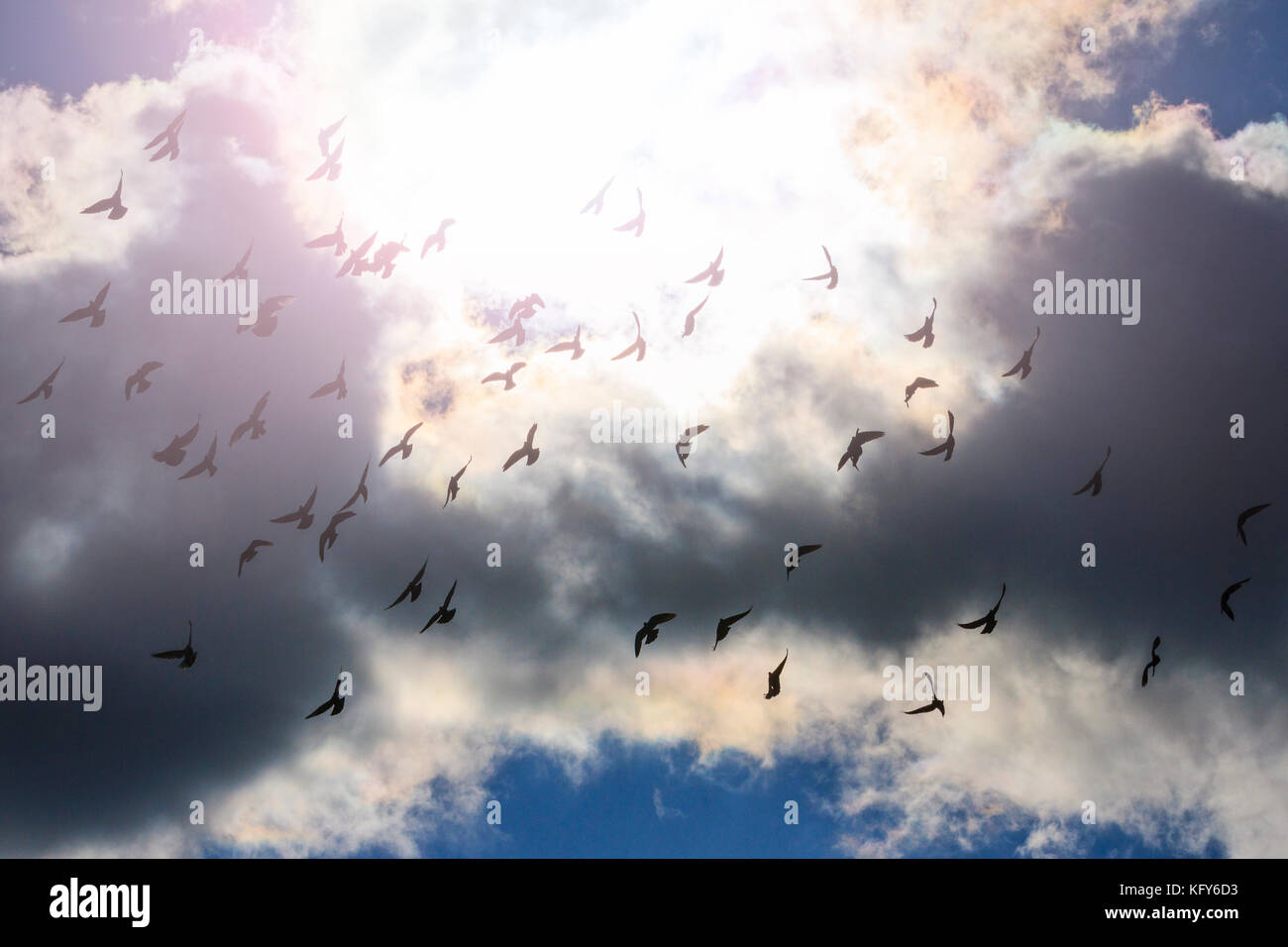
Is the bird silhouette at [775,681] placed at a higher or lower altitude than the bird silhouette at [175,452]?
lower

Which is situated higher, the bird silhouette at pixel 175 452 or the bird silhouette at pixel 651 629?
the bird silhouette at pixel 175 452

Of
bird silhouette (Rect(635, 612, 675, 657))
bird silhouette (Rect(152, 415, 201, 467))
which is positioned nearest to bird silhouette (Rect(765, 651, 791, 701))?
bird silhouette (Rect(635, 612, 675, 657))

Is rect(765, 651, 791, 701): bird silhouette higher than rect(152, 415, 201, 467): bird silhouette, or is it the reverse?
rect(152, 415, 201, 467): bird silhouette

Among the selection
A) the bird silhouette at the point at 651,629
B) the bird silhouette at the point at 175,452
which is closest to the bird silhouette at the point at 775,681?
the bird silhouette at the point at 651,629

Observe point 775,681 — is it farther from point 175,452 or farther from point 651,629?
point 175,452

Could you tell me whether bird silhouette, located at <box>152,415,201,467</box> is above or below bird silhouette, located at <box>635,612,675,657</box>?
above

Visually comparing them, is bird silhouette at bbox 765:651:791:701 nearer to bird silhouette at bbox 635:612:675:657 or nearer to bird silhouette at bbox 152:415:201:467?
bird silhouette at bbox 635:612:675:657

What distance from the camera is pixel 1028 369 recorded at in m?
43.4

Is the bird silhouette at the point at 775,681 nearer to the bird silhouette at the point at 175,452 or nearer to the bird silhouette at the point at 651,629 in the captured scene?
the bird silhouette at the point at 651,629

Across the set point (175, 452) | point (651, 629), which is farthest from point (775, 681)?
point (175, 452)
